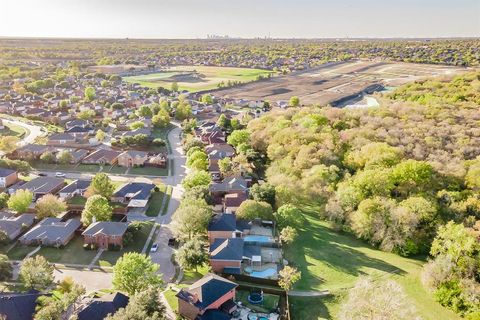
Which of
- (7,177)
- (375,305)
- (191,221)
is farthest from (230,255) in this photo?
(7,177)

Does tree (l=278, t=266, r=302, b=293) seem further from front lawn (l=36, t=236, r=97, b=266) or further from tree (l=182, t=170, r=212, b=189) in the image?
tree (l=182, t=170, r=212, b=189)

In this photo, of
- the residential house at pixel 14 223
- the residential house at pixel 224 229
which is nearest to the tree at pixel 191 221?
the residential house at pixel 224 229

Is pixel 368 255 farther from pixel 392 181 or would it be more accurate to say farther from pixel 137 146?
pixel 137 146

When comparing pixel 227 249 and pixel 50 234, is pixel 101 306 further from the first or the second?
pixel 50 234

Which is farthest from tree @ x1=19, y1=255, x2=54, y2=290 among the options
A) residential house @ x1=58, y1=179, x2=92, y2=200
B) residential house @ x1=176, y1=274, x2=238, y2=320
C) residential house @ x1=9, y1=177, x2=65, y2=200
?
residential house @ x1=9, y1=177, x2=65, y2=200

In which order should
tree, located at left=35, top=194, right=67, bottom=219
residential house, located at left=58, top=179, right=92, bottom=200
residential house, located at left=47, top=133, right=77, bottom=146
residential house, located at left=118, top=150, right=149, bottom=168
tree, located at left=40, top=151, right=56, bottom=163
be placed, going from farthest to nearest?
residential house, located at left=47, top=133, right=77, bottom=146
residential house, located at left=118, top=150, right=149, bottom=168
tree, located at left=40, top=151, right=56, bottom=163
residential house, located at left=58, top=179, right=92, bottom=200
tree, located at left=35, top=194, right=67, bottom=219
